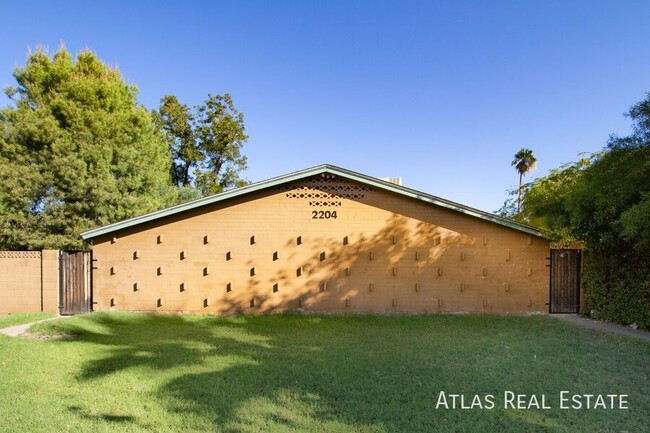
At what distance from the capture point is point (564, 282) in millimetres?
10047

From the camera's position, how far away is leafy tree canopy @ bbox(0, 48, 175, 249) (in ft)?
48.9

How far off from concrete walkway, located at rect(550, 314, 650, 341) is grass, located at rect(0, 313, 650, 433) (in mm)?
567

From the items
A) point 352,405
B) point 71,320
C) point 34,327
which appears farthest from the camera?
point 71,320

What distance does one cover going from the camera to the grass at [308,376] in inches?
153

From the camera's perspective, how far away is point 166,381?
4.98m

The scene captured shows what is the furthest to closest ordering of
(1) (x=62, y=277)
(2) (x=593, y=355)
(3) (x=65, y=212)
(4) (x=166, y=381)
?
(3) (x=65, y=212) → (1) (x=62, y=277) → (2) (x=593, y=355) → (4) (x=166, y=381)

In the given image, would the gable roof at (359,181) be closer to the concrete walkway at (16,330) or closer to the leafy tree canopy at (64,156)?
the concrete walkway at (16,330)

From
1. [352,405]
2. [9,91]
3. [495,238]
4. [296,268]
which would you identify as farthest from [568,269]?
[9,91]

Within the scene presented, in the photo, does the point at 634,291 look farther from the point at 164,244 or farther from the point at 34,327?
the point at 34,327

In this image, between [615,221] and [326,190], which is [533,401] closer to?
[615,221]

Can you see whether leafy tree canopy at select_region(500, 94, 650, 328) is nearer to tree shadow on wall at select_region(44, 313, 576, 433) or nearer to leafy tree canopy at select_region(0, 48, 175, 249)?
tree shadow on wall at select_region(44, 313, 576, 433)

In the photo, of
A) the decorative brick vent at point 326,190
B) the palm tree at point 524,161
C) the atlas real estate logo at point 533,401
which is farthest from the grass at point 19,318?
the palm tree at point 524,161

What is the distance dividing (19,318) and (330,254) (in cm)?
823

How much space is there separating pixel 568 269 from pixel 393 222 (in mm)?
5248
